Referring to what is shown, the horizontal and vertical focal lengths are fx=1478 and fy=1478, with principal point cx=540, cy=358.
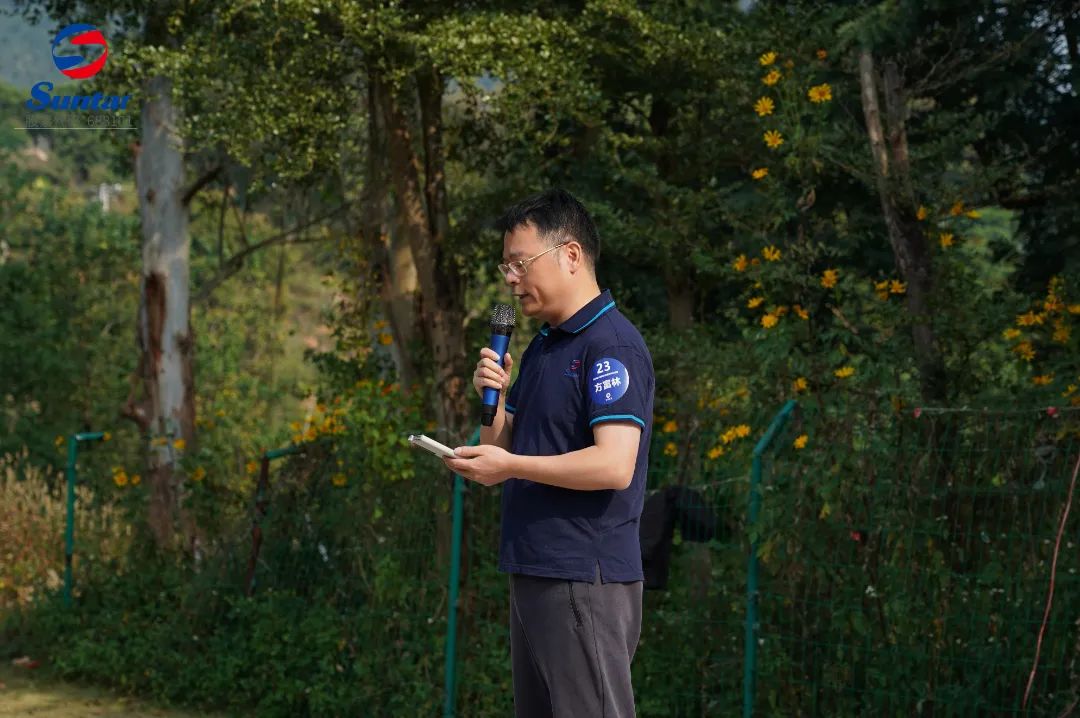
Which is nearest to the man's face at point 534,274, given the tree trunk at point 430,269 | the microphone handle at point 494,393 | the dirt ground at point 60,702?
the microphone handle at point 494,393

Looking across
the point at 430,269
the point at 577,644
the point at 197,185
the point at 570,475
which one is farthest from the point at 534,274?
the point at 197,185

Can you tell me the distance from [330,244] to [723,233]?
3969 millimetres

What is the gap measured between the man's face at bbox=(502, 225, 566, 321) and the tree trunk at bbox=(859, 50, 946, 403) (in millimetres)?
3372

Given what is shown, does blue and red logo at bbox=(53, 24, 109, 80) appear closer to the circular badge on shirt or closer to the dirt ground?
the dirt ground

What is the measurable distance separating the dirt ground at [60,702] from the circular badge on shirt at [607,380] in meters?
5.49

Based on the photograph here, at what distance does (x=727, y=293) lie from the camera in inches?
447

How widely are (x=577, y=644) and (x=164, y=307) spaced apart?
7.90 metres

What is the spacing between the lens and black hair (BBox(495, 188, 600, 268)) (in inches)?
148

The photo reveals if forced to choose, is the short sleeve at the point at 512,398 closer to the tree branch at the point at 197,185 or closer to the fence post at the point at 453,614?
the fence post at the point at 453,614

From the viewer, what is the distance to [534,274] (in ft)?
12.4

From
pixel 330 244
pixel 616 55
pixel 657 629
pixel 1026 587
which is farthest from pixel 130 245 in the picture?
pixel 1026 587

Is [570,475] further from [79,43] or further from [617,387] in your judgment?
[79,43]

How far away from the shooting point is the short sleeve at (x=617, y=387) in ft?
11.8

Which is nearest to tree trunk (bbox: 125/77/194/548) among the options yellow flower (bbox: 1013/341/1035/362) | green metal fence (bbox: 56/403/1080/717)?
green metal fence (bbox: 56/403/1080/717)
